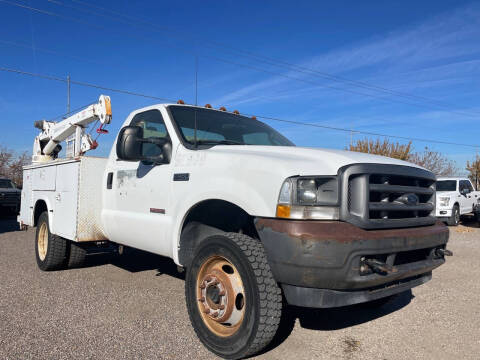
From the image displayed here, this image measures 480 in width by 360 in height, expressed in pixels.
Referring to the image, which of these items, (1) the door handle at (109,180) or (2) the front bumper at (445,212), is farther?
(2) the front bumper at (445,212)

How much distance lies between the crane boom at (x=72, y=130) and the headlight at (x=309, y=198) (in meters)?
4.39

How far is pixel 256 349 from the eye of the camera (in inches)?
112

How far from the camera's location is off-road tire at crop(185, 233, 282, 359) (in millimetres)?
2756

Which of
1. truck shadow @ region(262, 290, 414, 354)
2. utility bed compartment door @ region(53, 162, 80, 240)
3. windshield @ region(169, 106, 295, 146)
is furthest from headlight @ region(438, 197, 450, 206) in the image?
utility bed compartment door @ region(53, 162, 80, 240)

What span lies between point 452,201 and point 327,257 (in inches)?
561

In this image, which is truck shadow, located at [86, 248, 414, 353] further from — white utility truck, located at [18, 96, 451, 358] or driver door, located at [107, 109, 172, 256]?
driver door, located at [107, 109, 172, 256]

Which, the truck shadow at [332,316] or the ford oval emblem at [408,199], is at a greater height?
the ford oval emblem at [408,199]

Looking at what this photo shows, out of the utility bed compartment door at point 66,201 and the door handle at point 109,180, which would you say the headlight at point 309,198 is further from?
the utility bed compartment door at point 66,201

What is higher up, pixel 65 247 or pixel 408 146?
pixel 408 146

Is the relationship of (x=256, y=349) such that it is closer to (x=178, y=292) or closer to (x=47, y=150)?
(x=178, y=292)

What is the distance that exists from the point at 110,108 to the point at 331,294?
189 inches

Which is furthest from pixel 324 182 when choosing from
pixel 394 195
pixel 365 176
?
pixel 394 195

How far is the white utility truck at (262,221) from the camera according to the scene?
2.64 metres

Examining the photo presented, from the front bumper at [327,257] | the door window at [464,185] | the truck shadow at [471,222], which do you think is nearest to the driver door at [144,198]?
the front bumper at [327,257]
